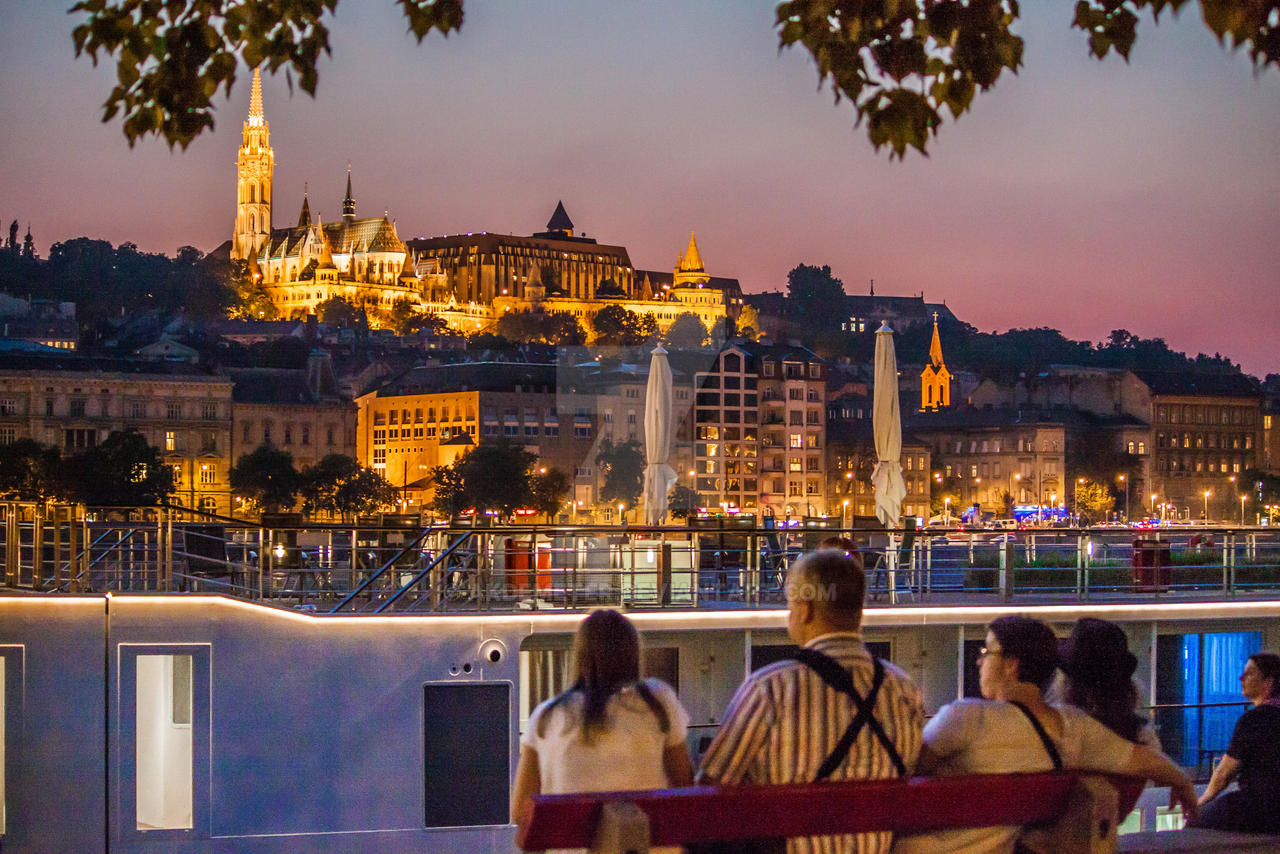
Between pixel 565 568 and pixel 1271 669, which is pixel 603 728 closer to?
pixel 1271 669

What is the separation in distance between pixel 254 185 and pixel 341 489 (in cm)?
11544

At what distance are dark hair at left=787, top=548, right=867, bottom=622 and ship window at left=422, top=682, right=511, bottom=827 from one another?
6072 millimetres

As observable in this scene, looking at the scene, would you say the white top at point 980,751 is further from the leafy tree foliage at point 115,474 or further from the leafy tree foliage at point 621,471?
the leafy tree foliage at point 621,471

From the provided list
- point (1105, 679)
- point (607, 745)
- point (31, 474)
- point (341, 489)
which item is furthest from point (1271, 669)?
point (341, 489)

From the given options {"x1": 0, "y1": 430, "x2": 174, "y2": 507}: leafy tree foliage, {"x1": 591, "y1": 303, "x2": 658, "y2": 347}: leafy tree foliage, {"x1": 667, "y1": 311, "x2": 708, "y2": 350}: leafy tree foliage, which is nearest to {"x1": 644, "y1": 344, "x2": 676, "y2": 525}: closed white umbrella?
{"x1": 0, "y1": 430, "x2": 174, "y2": 507}: leafy tree foliage

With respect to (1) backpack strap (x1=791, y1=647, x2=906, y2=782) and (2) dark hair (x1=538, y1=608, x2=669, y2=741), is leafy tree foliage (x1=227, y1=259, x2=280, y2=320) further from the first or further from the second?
(1) backpack strap (x1=791, y1=647, x2=906, y2=782)

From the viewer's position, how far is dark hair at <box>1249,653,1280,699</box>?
498cm

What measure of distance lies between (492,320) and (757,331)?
26.9m

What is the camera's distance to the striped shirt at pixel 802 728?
151 inches

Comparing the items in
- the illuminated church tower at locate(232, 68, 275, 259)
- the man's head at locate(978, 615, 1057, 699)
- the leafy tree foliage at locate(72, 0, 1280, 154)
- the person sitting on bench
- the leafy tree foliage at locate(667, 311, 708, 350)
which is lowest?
the person sitting on bench

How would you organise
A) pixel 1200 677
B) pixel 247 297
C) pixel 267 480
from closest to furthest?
pixel 1200 677 < pixel 267 480 < pixel 247 297

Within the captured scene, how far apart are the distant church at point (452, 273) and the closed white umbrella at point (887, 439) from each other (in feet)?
486

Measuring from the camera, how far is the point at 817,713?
3861mm

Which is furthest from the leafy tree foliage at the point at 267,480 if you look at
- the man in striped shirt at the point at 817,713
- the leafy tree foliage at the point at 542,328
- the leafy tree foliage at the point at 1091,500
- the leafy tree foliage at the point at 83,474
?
the leafy tree foliage at the point at 542,328
